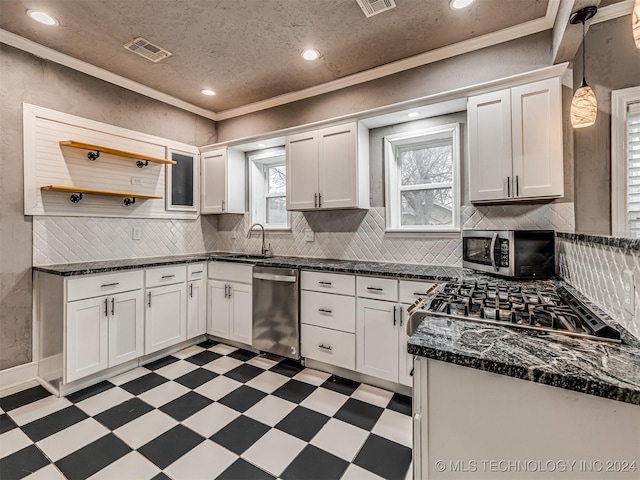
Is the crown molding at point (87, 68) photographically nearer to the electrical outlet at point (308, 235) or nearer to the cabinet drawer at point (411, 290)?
the electrical outlet at point (308, 235)

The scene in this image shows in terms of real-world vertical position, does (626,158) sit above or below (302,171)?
below

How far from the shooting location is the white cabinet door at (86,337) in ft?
7.67

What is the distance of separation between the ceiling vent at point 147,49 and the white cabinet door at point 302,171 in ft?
4.33

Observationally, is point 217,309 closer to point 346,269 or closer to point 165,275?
point 165,275

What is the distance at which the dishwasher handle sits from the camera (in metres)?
2.81

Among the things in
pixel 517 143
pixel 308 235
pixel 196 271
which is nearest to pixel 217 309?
pixel 196 271

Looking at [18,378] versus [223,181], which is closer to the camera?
[18,378]

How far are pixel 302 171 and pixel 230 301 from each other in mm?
1571

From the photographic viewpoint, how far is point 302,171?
316 cm

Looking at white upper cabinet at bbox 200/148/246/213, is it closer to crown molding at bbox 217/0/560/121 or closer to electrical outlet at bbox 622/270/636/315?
crown molding at bbox 217/0/560/121

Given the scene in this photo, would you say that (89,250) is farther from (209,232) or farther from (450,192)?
(450,192)

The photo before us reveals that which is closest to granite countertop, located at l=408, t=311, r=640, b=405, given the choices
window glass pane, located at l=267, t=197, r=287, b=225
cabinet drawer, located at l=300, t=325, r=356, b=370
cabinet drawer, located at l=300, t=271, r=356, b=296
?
cabinet drawer, located at l=300, t=271, r=356, b=296

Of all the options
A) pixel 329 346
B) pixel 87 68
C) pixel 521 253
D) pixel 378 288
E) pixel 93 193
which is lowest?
pixel 329 346

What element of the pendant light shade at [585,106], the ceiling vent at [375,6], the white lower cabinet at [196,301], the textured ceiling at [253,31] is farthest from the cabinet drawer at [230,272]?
the pendant light shade at [585,106]
